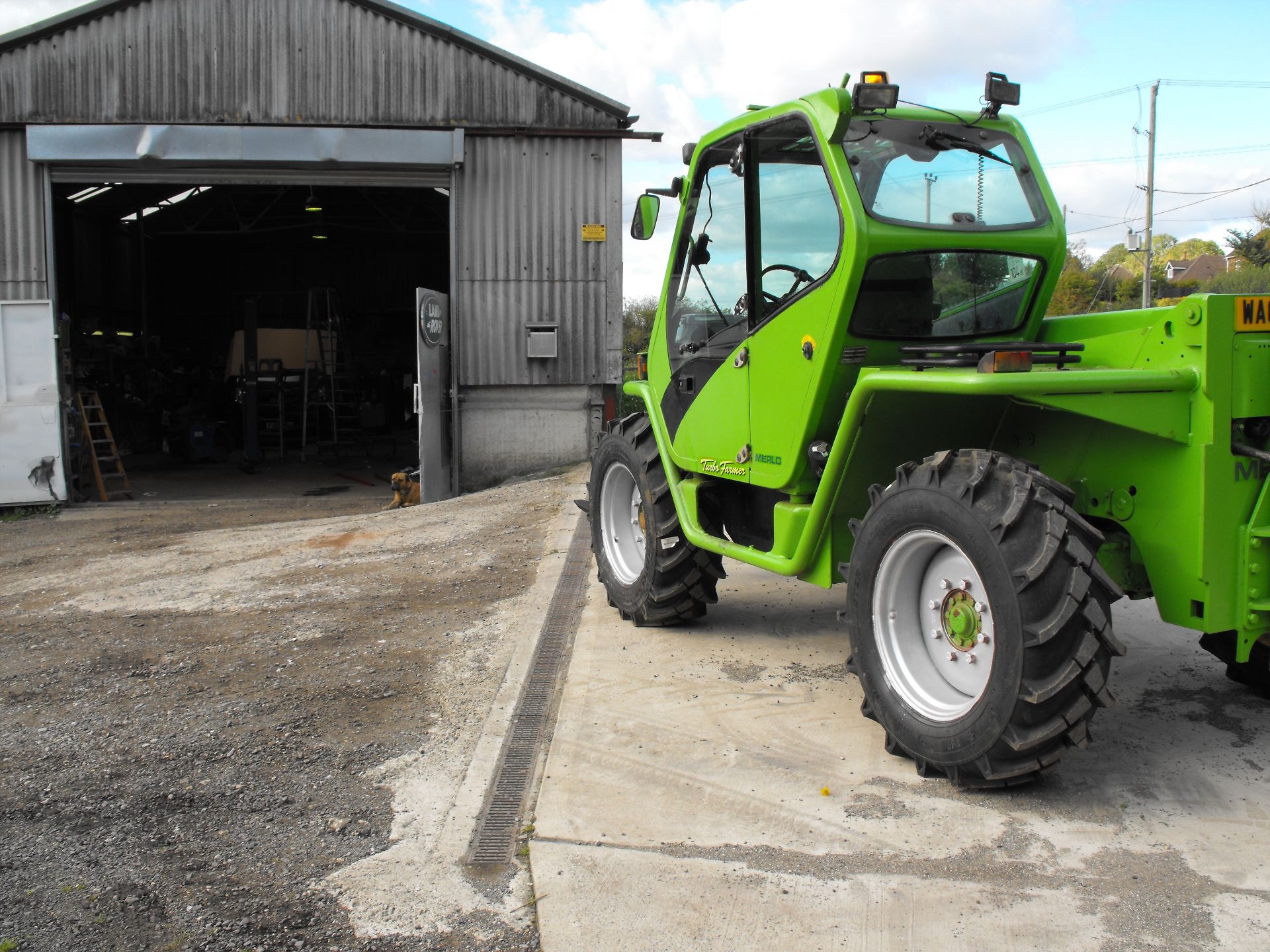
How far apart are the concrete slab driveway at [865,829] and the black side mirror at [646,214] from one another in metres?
2.35

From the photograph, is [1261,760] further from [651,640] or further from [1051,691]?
[651,640]

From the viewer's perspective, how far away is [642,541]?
6152 millimetres

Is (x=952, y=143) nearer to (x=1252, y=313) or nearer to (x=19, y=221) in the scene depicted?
(x=1252, y=313)

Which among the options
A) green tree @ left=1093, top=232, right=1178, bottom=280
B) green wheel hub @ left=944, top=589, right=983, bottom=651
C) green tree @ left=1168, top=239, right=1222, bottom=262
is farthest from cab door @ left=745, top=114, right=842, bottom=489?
green tree @ left=1168, top=239, right=1222, bottom=262

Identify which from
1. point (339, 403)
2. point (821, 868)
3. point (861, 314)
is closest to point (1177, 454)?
point (861, 314)

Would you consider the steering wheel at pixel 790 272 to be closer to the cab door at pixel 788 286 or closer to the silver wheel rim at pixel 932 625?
the cab door at pixel 788 286

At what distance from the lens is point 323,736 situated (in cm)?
440

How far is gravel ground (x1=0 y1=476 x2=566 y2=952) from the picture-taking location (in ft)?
Answer: 10.1

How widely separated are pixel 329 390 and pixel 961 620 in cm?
1929

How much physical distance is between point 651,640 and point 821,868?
245 cm

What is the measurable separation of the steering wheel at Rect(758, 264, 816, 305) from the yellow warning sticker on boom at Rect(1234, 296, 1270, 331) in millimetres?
1575

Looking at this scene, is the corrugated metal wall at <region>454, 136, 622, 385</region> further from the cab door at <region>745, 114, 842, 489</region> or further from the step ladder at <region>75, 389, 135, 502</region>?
the cab door at <region>745, 114, 842, 489</region>

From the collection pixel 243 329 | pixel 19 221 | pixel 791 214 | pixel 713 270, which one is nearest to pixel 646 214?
pixel 713 270

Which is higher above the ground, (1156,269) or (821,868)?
(1156,269)
